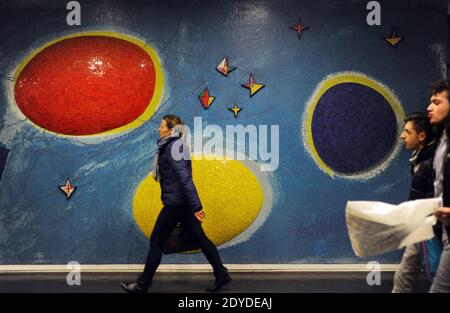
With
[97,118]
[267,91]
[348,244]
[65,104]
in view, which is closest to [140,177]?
[97,118]

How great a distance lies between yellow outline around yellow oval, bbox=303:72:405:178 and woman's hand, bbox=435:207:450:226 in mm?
2331

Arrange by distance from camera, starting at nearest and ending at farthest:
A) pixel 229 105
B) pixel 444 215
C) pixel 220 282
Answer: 1. pixel 444 215
2. pixel 220 282
3. pixel 229 105

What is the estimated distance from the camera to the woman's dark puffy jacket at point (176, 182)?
405 centimetres

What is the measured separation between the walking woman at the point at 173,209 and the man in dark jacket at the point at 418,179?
1.49 m

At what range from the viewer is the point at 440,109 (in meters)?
2.77

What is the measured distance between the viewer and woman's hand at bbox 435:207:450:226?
263 centimetres

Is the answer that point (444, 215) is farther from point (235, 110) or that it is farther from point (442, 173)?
point (235, 110)

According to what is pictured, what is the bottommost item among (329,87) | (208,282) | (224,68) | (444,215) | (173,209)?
(208,282)

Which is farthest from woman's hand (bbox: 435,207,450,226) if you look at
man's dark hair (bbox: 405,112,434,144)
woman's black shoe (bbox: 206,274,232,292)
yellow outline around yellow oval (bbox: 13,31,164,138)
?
yellow outline around yellow oval (bbox: 13,31,164,138)

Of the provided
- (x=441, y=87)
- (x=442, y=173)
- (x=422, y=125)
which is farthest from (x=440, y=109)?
(x=422, y=125)

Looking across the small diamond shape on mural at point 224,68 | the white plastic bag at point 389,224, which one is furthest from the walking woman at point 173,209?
the white plastic bag at point 389,224

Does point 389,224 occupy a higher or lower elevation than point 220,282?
higher

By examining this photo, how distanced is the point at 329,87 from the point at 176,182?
191 cm
